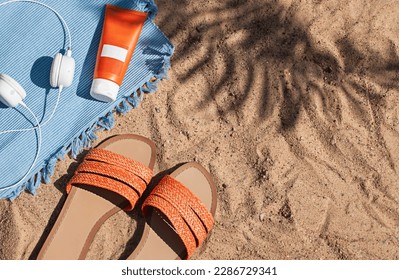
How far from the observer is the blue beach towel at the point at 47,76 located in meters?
2.09

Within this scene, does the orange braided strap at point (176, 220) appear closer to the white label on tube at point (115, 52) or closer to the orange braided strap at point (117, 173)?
the orange braided strap at point (117, 173)

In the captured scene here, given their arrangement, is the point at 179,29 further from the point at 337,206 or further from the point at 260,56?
the point at 337,206

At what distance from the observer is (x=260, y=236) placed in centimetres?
207

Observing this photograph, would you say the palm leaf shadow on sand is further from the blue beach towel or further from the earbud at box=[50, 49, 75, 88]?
the earbud at box=[50, 49, 75, 88]

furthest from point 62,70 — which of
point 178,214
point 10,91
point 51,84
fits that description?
point 178,214

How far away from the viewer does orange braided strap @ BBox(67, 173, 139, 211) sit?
2.01 m

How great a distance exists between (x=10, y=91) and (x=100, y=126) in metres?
0.36

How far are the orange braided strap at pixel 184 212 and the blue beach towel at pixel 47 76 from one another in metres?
0.36

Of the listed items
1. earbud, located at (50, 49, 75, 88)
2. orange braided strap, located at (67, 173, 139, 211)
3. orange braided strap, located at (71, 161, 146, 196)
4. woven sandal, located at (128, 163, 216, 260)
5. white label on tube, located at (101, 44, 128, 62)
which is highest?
white label on tube, located at (101, 44, 128, 62)

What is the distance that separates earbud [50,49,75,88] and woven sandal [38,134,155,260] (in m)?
0.28

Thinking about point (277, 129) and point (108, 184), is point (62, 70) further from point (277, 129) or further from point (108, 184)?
point (277, 129)

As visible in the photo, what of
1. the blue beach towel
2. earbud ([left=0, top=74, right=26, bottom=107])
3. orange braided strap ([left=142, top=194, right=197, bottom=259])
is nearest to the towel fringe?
the blue beach towel

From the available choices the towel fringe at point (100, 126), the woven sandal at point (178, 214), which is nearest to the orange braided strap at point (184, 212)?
the woven sandal at point (178, 214)

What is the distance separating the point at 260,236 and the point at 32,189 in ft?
2.90
